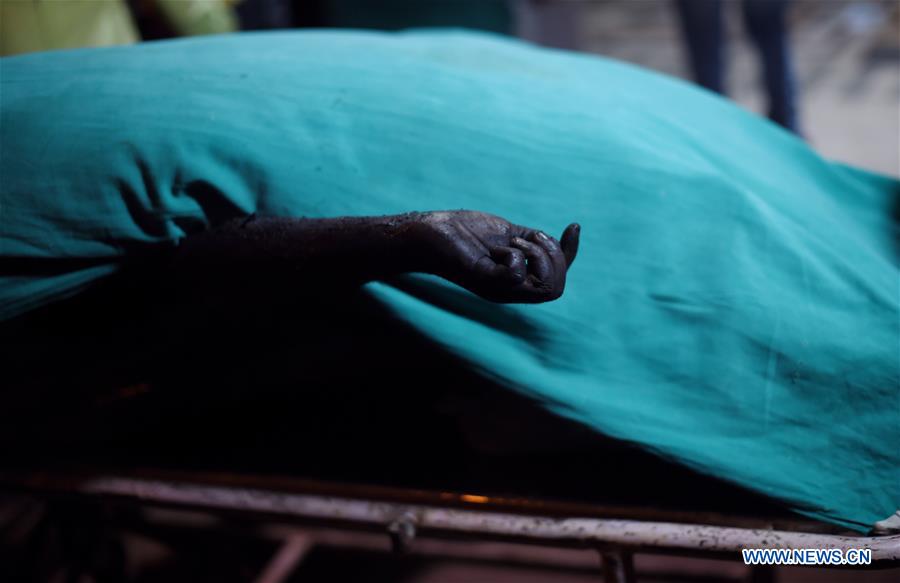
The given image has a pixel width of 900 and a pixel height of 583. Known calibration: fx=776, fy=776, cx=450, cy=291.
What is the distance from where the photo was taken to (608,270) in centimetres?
64

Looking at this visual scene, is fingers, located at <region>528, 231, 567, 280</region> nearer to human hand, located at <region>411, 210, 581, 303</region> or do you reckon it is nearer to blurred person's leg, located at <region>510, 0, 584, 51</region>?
human hand, located at <region>411, 210, 581, 303</region>

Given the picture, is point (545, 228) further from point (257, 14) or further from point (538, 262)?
point (257, 14)

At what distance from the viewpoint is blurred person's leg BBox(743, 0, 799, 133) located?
155 centimetres

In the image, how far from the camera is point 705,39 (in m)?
1.58

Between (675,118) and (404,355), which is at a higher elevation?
(675,118)

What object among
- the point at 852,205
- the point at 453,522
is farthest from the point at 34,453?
the point at 852,205

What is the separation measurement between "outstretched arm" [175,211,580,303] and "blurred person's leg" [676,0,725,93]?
1.24 meters

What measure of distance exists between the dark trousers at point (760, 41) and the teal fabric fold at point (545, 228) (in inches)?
38.2

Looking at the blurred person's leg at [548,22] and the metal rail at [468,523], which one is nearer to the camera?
the metal rail at [468,523]

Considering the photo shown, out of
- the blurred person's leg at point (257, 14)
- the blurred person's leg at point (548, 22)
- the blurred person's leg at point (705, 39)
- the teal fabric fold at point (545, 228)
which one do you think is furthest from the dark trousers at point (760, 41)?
the teal fabric fold at point (545, 228)

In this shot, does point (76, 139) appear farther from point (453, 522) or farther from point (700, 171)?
point (700, 171)

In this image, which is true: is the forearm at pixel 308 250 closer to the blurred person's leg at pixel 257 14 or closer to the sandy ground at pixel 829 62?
the blurred person's leg at pixel 257 14

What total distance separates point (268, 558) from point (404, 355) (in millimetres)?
738

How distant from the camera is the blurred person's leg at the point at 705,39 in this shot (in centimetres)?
156
